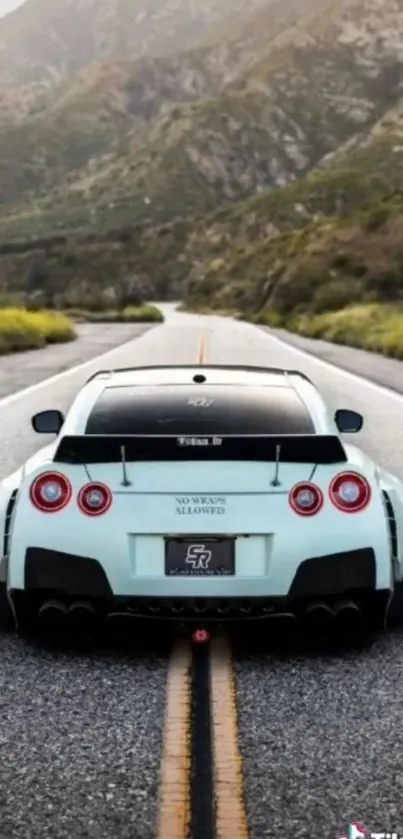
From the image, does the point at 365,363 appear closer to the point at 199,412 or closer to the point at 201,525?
the point at 199,412

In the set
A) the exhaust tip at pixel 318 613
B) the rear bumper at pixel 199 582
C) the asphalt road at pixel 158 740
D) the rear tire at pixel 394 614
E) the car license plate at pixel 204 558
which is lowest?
the rear tire at pixel 394 614

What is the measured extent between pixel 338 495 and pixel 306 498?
6.5 inches

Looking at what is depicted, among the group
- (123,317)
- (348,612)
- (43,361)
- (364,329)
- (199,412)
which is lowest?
(123,317)

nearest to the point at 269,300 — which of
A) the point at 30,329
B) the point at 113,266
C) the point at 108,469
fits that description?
the point at 30,329

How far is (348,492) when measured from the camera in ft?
21.1

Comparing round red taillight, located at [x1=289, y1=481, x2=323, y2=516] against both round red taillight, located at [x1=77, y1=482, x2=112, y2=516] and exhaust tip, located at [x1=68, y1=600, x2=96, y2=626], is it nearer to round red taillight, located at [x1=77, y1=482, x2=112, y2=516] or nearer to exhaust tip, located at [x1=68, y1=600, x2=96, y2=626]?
round red taillight, located at [x1=77, y1=482, x2=112, y2=516]

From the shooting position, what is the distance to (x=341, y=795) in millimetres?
4645

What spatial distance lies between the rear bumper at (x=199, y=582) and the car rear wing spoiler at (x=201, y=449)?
465 millimetres

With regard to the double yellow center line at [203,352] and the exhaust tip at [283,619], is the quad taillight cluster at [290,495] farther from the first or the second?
the double yellow center line at [203,352]

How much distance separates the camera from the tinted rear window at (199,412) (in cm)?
736

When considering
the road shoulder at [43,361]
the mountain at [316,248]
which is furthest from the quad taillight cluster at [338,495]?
the mountain at [316,248]

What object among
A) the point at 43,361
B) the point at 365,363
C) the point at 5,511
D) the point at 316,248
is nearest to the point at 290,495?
the point at 5,511

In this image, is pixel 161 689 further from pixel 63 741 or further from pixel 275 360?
pixel 275 360

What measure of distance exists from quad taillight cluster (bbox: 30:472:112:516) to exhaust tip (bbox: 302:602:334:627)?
103cm
